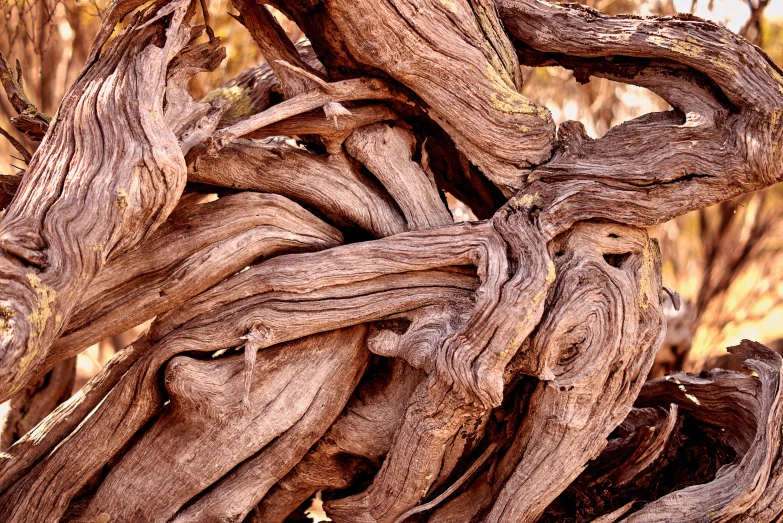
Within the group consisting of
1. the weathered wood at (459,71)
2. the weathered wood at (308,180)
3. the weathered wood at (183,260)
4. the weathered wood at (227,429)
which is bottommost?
the weathered wood at (227,429)

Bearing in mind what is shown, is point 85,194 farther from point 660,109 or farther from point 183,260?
point 660,109

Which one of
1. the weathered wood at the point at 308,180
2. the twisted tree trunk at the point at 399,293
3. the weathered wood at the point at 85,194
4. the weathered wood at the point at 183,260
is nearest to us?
the weathered wood at the point at 85,194

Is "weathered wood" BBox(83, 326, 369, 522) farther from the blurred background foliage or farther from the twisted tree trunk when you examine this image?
the blurred background foliage

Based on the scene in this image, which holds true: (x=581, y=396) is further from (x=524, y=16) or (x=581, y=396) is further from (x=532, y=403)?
(x=524, y=16)

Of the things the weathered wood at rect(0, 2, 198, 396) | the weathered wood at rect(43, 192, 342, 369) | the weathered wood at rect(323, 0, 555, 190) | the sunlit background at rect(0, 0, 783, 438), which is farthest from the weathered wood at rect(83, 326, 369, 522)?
the sunlit background at rect(0, 0, 783, 438)

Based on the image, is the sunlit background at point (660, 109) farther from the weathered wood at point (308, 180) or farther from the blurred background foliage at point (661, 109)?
the weathered wood at point (308, 180)

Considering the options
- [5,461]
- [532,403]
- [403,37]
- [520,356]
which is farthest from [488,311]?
[5,461]

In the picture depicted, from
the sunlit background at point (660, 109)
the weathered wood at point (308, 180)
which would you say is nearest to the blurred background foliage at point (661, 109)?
the sunlit background at point (660, 109)
